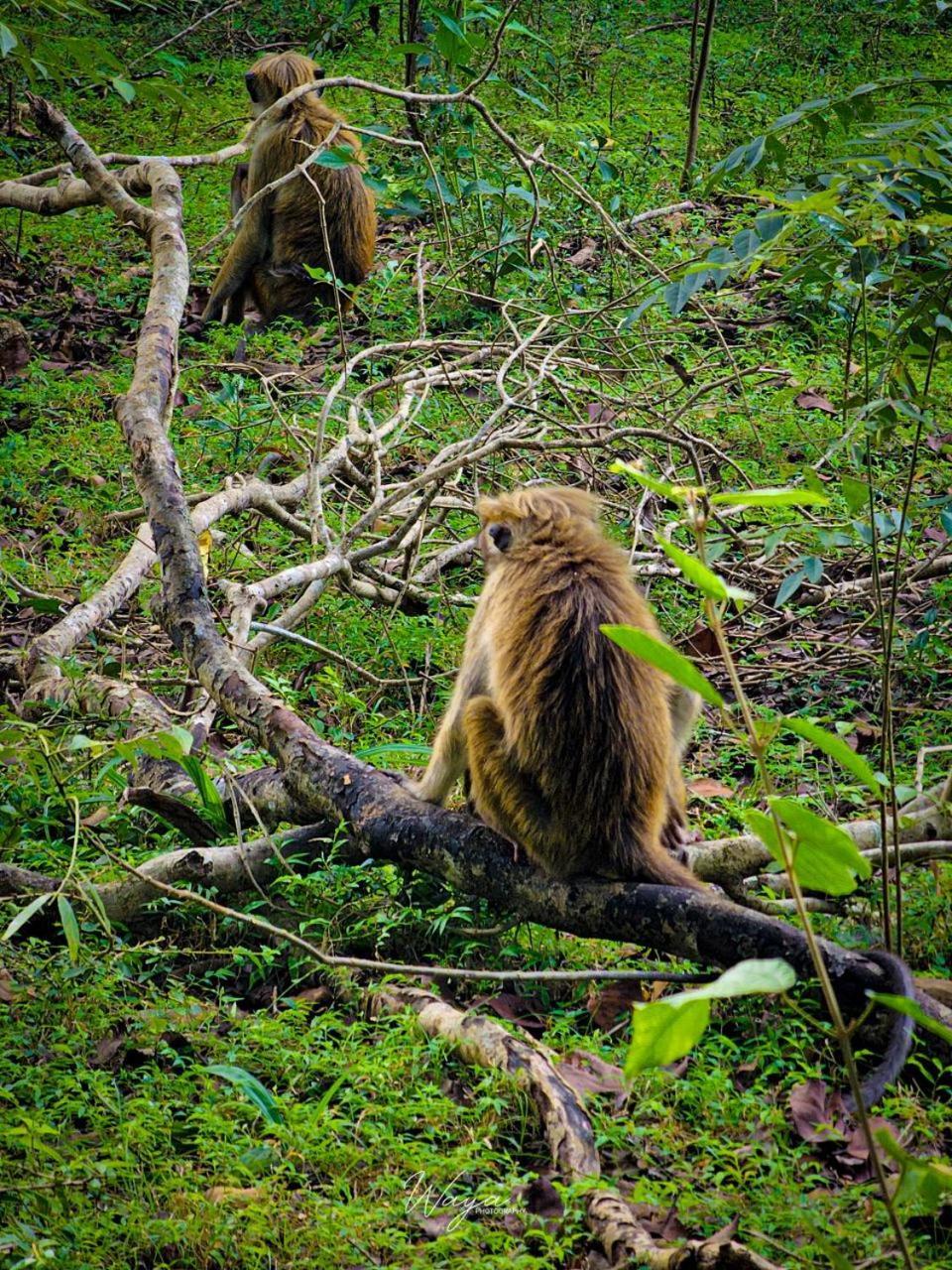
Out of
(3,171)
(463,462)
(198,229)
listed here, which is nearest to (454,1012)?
(463,462)

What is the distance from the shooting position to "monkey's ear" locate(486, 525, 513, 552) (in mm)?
4297

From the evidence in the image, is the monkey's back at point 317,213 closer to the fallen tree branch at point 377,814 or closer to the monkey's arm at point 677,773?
the fallen tree branch at point 377,814

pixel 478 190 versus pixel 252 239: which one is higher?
pixel 478 190

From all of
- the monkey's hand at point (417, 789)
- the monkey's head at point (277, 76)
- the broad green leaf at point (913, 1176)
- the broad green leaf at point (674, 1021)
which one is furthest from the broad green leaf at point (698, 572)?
the monkey's head at point (277, 76)

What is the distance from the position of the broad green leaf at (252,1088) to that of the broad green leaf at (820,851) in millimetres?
1839

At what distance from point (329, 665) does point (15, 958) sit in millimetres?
2388

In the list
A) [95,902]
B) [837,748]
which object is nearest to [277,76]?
[95,902]

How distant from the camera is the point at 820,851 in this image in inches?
74.4

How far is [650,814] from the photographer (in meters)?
3.88

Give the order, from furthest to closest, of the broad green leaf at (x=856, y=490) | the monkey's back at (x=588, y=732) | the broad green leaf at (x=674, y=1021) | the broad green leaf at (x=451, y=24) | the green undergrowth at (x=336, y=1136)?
1. the broad green leaf at (x=451, y=24)
2. the monkey's back at (x=588, y=732)
3. the broad green leaf at (x=856, y=490)
4. the green undergrowth at (x=336, y=1136)
5. the broad green leaf at (x=674, y=1021)

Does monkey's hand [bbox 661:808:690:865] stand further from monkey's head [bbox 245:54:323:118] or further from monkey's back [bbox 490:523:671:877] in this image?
monkey's head [bbox 245:54:323:118]

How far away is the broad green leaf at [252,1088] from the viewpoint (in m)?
3.27

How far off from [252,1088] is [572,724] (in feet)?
4.39

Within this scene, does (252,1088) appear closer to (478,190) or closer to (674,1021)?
(674,1021)
